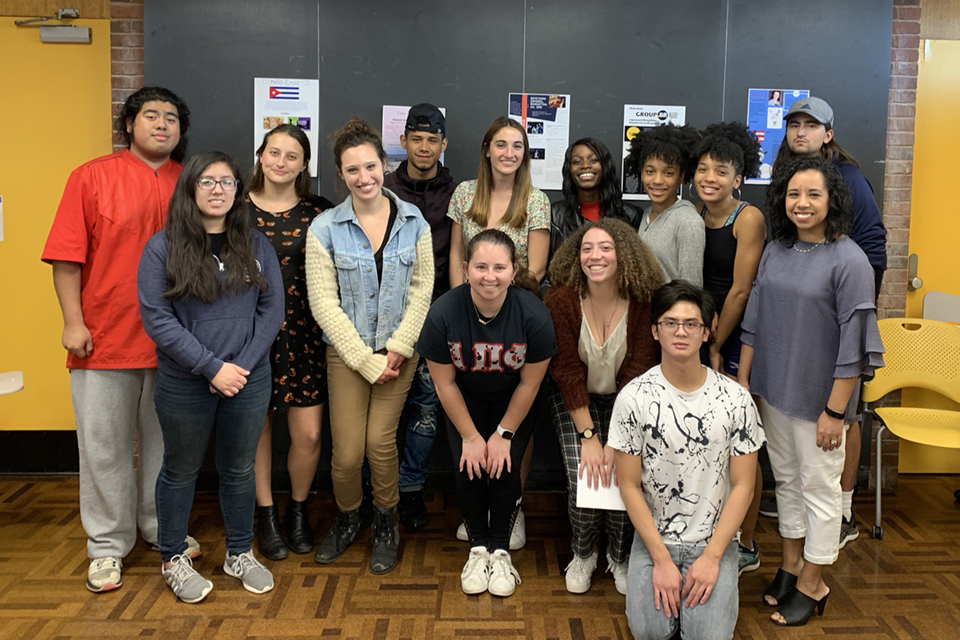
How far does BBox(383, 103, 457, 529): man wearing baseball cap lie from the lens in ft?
10.9

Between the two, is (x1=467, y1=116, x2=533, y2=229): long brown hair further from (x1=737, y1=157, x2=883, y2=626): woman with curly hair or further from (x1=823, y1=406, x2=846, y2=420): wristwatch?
(x1=823, y1=406, x2=846, y2=420): wristwatch

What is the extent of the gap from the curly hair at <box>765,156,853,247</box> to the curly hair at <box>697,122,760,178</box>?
257mm

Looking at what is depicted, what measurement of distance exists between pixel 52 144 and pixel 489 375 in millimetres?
2771

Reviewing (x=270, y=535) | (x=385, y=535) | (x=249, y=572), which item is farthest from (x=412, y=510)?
(x=249, y=572)

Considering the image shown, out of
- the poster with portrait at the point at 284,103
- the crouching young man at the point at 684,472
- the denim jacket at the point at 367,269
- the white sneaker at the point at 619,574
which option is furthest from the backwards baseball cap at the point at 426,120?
the white sneaker at the point at 619,574

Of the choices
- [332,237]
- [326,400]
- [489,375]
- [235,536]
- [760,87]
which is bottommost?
[235,536]

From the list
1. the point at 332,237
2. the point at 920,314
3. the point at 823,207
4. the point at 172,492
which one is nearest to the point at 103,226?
the point at 332,237

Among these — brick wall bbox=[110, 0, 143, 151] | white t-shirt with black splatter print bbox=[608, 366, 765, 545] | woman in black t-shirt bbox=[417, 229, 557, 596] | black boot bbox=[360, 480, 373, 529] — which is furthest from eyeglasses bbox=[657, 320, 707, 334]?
brick wall bbox=[110, 0, 143, 151]

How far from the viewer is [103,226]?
278 centimetres

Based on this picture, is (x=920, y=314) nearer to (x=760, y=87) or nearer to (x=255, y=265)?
(x=760, y=87)

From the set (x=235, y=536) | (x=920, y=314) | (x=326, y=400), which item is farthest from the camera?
(x=920, y=314)

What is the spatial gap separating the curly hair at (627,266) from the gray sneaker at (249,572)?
1572 millimetres

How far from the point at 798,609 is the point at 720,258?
1.29 m

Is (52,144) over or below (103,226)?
over
